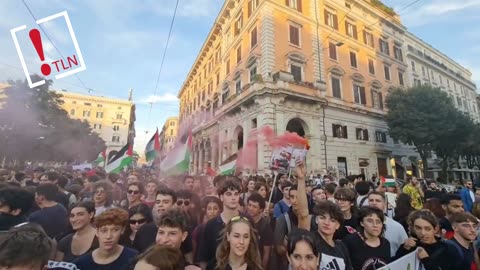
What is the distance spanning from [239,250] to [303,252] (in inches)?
21.8

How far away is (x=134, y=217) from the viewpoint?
3230mm

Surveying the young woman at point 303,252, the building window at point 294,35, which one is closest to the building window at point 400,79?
the building window at point 294,35

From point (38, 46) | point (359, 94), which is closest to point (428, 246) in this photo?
point (38, 46)

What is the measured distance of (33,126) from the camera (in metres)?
24.8

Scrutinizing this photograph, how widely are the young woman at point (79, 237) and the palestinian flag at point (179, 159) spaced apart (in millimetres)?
3493

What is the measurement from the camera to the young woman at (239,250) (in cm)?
223

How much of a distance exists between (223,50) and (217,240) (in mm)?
25879

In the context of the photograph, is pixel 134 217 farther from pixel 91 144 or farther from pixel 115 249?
pixel 91 144

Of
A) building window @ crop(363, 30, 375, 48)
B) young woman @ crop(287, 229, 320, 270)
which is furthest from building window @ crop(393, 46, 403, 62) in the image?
young woman @ crop(287, 229, 320, 270)

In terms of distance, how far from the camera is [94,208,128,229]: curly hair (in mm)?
2408

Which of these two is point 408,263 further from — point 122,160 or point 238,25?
point 238,25

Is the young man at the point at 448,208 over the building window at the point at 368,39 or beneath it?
beneath

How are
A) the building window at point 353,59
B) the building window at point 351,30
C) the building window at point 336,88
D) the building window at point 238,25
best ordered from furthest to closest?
the building window at point 351,30 < the building window at point 353,59 < the building window at point 238,25 < the building window at point 336,88

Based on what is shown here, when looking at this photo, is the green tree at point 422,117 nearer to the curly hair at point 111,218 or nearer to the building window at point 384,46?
the building window at point 384,46
